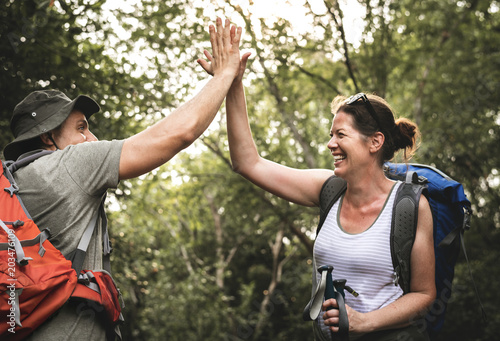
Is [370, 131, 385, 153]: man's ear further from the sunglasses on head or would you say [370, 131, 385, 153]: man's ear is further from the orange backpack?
the orange backpack

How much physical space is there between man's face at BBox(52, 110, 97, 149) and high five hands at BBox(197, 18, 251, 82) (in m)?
0.68

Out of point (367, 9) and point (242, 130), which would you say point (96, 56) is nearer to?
point (242, 130)

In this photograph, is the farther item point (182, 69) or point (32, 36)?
point (182, 69)

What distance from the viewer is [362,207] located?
2.64 metres

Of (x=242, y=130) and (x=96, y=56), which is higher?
(x=96, y=56)

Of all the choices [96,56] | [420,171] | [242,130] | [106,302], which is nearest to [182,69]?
[96,56]

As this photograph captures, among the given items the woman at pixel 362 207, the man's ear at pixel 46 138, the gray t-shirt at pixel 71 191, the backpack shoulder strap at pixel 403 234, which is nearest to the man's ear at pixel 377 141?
the woman at pixel 362 207

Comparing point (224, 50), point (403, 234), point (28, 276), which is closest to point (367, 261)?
point (403, 234)

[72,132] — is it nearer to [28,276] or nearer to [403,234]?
[28,276]

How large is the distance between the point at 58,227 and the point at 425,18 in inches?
335

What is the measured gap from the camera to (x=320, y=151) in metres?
9.29

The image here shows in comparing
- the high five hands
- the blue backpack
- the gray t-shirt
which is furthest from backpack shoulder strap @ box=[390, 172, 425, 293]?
the gray t-shirt

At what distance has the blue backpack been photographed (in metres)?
2.37

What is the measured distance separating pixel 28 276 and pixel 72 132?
0.84 m
